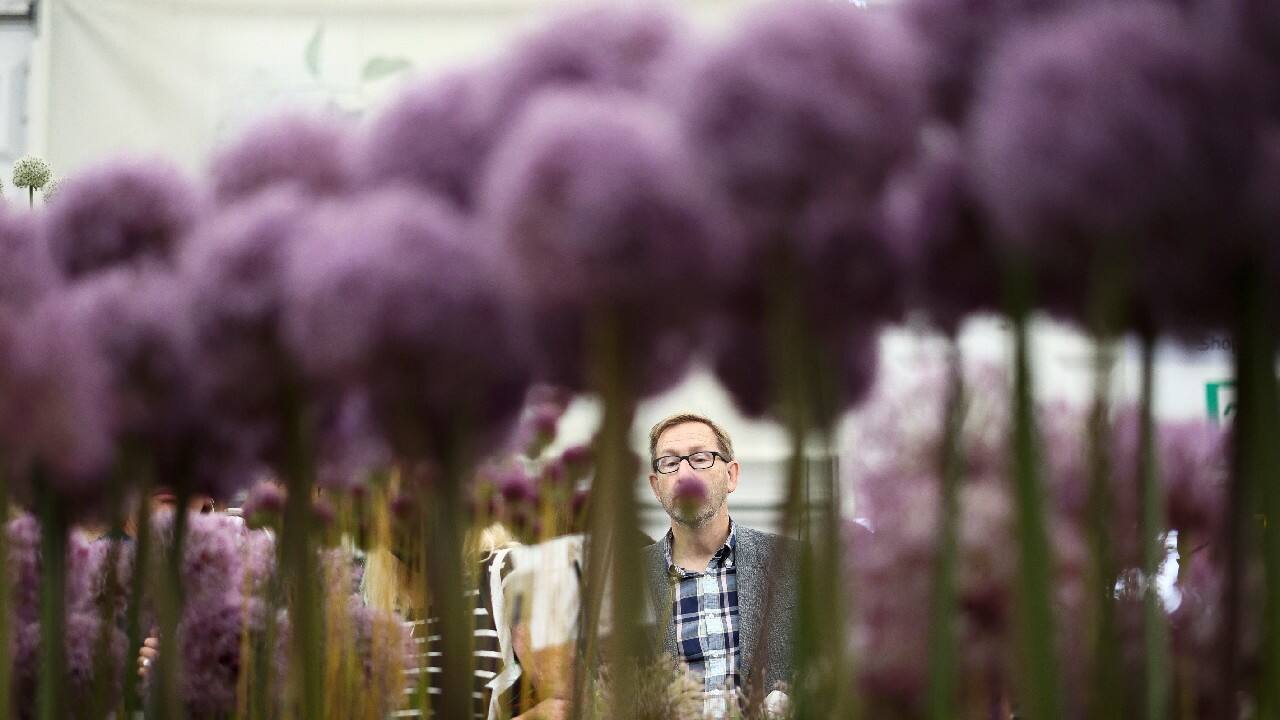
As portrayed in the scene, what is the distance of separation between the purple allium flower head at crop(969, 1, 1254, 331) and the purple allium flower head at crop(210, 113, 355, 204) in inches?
5.8

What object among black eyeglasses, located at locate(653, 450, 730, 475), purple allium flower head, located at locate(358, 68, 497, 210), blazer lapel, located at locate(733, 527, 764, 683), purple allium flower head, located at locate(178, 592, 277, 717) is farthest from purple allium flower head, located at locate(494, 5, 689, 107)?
black eyeglasses, located at locate(653, 450, 730, 475)

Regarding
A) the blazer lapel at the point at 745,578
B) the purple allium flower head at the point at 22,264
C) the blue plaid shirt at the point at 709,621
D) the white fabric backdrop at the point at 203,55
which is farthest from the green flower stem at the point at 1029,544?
the white fabric backdrop at the point at 203,55

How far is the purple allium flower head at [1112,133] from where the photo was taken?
0.61 feet

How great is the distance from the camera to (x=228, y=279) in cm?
24

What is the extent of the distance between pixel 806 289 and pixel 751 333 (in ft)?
0.07

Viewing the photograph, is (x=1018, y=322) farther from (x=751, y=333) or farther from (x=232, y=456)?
(x=232, y=456)

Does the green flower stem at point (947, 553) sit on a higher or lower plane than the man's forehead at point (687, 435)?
lower

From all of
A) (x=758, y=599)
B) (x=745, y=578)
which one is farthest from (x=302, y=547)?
(x=745, y=578)

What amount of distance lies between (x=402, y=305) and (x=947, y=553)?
4.8 inches

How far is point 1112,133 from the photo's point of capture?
18 centimetres

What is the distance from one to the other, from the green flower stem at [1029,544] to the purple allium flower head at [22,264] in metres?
0.23

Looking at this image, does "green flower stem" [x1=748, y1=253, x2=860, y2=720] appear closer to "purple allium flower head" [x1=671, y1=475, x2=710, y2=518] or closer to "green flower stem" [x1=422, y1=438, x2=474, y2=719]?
"green flower stem" [x1=422, y1=438, x2=474, y2=719]

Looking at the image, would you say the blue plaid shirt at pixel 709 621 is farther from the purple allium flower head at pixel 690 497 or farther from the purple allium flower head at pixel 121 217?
the purple allium flower head at pixel 121 217

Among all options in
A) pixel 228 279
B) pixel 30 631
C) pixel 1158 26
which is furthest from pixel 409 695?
pixel 1158 26
